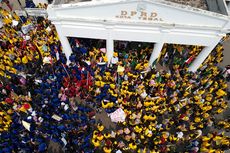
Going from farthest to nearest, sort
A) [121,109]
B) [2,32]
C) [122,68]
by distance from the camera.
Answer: [2,32] < [122,68] < [121,109]

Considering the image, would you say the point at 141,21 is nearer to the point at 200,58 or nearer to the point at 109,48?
the point at 109,48

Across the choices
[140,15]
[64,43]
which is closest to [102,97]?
[64,43]

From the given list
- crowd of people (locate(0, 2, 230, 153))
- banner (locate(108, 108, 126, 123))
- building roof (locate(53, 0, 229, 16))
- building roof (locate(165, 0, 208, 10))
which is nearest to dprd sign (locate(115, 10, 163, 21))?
building roof (locate(53, 0, 229, 16))

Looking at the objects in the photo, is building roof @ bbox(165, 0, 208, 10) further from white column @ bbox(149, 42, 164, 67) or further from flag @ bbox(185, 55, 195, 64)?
flag @ bbox(185, 55, 195, 64)

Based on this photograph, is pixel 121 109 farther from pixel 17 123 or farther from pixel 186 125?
pixel 17 123

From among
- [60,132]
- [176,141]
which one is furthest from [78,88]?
[176,141]
